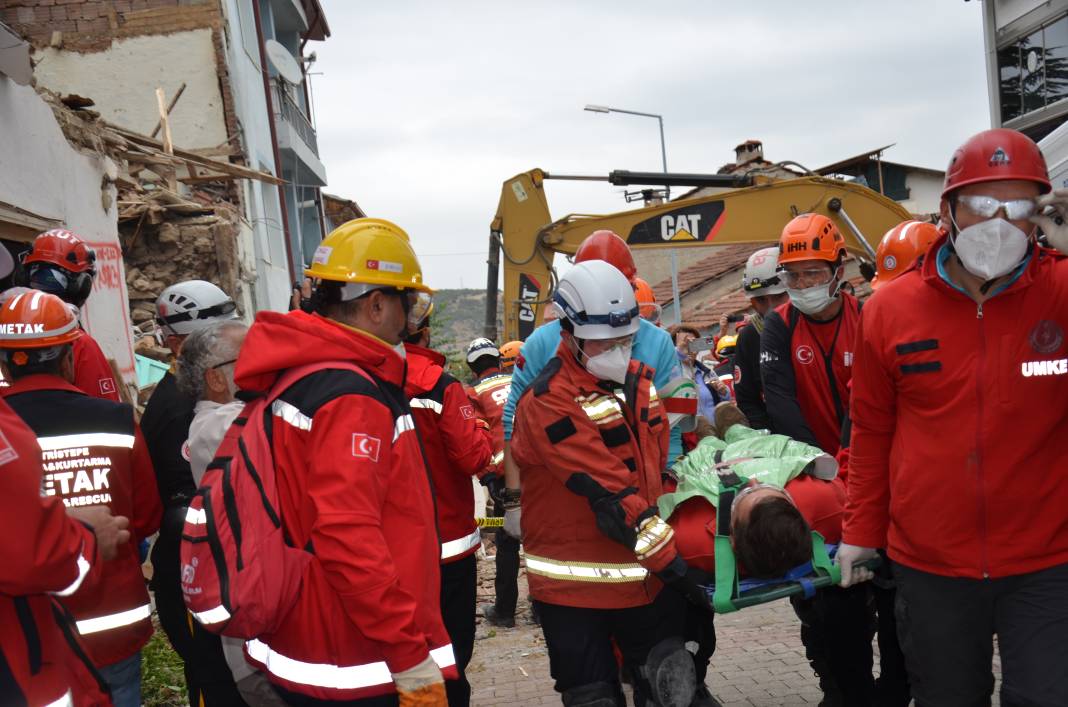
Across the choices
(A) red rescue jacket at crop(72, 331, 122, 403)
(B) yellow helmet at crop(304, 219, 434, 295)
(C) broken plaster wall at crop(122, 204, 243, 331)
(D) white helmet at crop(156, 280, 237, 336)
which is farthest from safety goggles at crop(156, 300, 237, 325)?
(C) broken plaster wall at crop(122, 204, 243, 331)

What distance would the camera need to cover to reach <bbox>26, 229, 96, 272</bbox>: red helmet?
544 centimetres

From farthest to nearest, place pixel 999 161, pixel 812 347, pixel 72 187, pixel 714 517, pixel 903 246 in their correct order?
pixel 72 187, pixel 903 246, pixel 812 347, pixel 714 517, pixel 999 161

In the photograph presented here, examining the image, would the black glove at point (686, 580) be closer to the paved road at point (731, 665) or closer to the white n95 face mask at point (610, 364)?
the white n95 face mask at point (610, 364)

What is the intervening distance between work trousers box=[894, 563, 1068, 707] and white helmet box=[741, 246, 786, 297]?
9.65ft

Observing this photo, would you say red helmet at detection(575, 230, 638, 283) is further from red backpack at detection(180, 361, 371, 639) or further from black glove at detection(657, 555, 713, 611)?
red backpack at detection(180, 361, 371, 639)

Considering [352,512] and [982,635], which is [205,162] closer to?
[352,512]

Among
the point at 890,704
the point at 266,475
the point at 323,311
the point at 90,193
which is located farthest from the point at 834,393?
the point at 90,193

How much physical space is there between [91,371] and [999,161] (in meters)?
4.14

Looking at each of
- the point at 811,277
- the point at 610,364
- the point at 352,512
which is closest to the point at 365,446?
the point at 352,512

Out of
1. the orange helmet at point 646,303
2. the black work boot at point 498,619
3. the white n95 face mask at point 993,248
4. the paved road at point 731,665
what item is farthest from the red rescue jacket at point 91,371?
the white n95 face mask at point 993,248

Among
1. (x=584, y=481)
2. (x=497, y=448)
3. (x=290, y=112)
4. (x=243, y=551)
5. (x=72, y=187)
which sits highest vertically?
(x=290, y=112)

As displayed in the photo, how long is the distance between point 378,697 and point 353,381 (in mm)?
876

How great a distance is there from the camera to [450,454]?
4.39 metres

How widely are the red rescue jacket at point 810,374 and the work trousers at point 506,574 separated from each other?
2.97m
